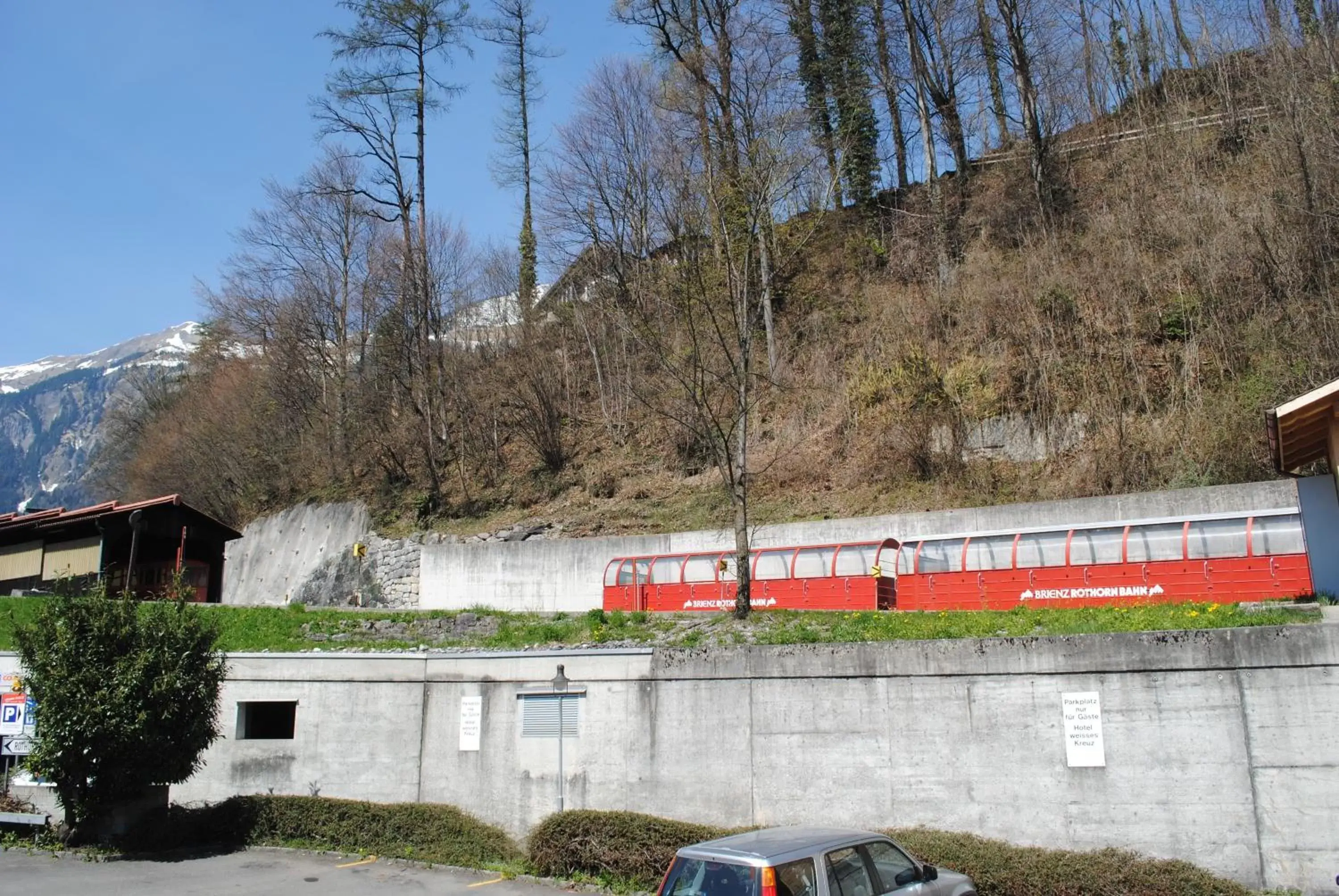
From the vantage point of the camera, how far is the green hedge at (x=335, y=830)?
1454cm

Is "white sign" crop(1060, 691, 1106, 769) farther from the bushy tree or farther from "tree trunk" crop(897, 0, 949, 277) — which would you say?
"tree trunk" crop(897, 0, 949, 277)

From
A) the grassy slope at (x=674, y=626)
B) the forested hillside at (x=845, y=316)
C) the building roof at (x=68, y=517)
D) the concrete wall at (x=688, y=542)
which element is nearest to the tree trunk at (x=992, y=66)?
the forested hillside at (x=845, y=316)

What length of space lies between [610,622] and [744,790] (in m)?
7.01

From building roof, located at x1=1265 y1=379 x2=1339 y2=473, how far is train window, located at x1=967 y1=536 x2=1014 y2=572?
577 centimetres

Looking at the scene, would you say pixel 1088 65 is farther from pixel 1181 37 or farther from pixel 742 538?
pixel 742 538

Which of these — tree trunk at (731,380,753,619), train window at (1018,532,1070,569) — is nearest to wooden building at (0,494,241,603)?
tree trunk at (731,380,753,619)

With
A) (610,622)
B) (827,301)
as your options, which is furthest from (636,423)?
(610,622)

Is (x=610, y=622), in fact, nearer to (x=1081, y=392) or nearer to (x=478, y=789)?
(x=478, y=789)

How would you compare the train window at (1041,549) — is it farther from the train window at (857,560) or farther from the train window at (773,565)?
the train window at (773,565)

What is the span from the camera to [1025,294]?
29234mm

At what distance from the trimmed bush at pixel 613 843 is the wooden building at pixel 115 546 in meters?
20.6

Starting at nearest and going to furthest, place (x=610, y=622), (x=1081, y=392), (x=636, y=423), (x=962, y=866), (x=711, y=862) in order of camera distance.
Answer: (x=711, y=862), (x=962, y=866), (x=610, y=622), (x=1081, y=392), (x=636, y=423)

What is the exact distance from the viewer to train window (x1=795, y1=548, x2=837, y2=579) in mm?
23516

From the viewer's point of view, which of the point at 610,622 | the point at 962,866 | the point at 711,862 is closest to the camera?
the point at 711,862
